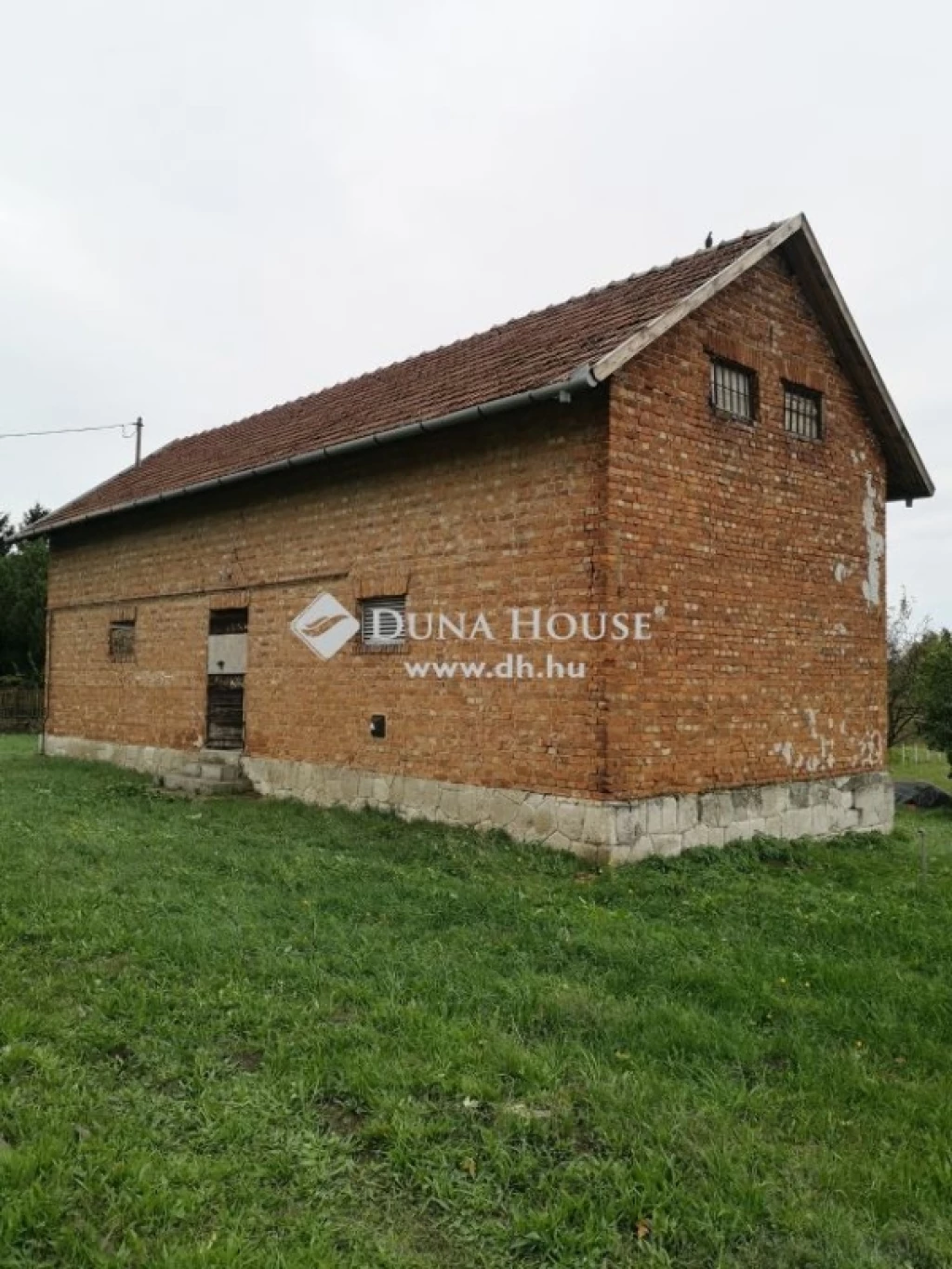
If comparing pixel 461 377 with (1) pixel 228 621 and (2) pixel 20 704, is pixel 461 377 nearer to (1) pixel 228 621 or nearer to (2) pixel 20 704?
(1) pixel 228 621

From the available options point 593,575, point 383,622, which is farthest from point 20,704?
point 593,575

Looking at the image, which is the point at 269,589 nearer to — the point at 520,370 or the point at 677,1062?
the point at 520,370

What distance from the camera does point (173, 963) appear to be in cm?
509

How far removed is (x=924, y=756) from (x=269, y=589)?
24.0m

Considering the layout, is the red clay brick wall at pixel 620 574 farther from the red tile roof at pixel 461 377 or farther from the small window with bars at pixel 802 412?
the red tile roof at pixel 461 377

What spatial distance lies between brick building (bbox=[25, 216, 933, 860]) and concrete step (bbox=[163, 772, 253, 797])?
261 millimetres

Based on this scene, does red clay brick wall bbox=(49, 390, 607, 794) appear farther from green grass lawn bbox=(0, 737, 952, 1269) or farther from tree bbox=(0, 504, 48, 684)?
tree bbox=(0, 504, 48, 684)

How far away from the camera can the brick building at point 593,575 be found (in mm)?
8320

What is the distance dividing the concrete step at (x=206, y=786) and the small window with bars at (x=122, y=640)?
3.20 metres

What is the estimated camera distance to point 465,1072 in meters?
3.83

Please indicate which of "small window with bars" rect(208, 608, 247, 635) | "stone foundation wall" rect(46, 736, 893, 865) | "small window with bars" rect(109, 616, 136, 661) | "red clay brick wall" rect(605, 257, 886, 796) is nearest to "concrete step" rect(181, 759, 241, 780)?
"stone foundation wall" rect(46, 736, 893, 865)

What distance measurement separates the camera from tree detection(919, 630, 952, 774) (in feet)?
53.9
